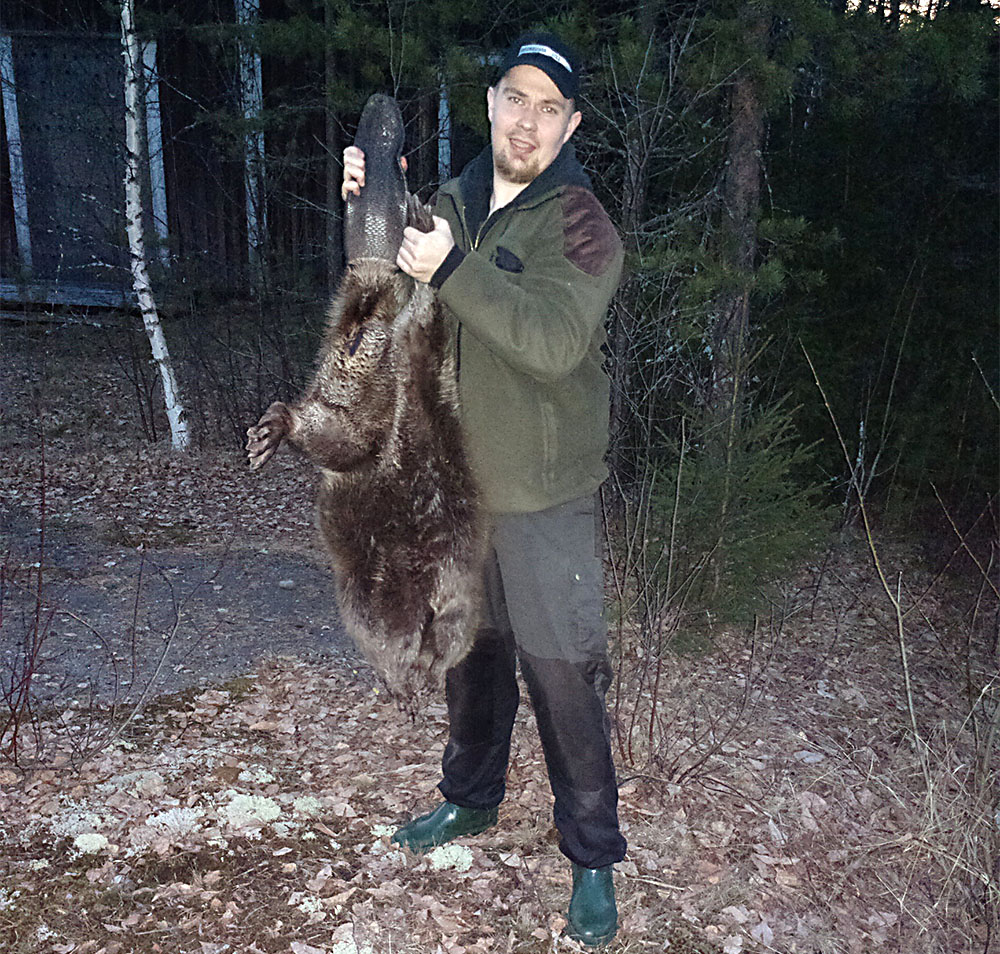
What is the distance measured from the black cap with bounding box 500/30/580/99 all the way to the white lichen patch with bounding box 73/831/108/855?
2.82m

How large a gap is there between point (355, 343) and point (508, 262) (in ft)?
1.48

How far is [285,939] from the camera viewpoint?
2.96m

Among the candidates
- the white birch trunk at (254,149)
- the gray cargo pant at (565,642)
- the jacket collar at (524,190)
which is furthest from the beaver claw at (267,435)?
the white birch trunk at (254,149)

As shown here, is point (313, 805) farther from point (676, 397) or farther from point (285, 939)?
point (676, 397)

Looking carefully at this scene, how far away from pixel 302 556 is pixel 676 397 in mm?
2902

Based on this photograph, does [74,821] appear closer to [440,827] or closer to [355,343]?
[440,827]

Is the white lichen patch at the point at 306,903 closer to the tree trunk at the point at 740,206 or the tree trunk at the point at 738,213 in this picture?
the tree trunk at the point at 740,206

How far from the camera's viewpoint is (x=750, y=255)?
6090 mm

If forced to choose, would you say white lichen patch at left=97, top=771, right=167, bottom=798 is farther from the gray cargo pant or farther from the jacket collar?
the jacket collar

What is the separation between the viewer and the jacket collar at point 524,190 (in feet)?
8.13

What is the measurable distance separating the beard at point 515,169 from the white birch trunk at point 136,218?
6515 millimetres

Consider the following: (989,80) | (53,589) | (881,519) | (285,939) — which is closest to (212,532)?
(53,589)

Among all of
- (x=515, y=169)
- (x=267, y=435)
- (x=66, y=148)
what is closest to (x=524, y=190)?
(x=515, y=169)

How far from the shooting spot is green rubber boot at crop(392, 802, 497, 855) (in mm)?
3338
